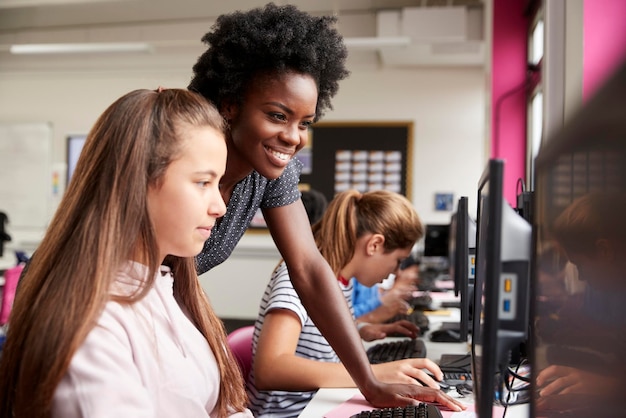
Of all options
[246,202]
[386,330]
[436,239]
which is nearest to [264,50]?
[246,202]

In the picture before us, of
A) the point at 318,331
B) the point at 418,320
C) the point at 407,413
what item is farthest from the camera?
the point at 418,320

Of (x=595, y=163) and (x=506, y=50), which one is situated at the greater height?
(x=506, y=50)

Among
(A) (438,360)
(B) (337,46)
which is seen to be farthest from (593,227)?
(A) (438,360)

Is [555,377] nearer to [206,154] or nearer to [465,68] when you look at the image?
[206,154]

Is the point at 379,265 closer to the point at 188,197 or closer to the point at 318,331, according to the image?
the point at 318,331

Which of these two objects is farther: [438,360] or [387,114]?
[387,114]

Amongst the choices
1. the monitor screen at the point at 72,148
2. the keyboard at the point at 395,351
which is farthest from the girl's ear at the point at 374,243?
the monitor screen at the point at 72,148

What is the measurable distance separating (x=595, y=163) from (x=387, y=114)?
5583 mm

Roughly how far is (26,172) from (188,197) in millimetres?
6320

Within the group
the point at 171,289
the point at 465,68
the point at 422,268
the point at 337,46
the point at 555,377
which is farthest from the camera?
the point at 465,68

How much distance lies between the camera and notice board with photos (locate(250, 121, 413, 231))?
19.5 ft

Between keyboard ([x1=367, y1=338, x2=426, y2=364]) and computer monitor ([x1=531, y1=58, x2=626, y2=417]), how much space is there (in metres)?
1.11

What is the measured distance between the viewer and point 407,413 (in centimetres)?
113

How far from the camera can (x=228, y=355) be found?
1167 mm
